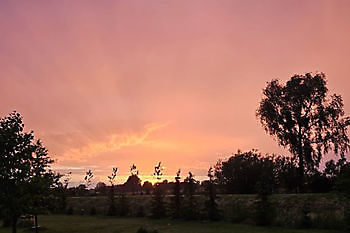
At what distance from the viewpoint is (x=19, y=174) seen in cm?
2517

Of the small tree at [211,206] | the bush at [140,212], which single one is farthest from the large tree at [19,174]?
the bush at [140,212]

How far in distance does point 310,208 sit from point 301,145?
19444 mm

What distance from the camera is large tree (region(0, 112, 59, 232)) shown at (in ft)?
80.6

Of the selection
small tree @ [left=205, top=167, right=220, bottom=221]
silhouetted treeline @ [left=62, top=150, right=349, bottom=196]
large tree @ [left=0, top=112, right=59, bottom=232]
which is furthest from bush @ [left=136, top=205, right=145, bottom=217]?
large tree @ [left=0, top=112, right=59, bottom=232]

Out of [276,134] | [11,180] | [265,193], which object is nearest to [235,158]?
[276,134]

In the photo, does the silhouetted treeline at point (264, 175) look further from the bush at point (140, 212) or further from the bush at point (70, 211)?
the bush at point (70, 211)

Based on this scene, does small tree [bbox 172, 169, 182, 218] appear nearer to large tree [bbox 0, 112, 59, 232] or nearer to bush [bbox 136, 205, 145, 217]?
bush [bbox 136, 205, 145, 217]

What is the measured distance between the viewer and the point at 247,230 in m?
34.4

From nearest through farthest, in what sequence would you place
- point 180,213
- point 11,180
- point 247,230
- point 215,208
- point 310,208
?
1. point 11,180
2. point 247,230
3. point 310,208
4. point 215,208
5. point 180,213

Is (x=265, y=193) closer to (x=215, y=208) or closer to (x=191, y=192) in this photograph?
(x=215, y=208)

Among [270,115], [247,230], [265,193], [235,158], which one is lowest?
[247,230]

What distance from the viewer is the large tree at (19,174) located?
24.6 m

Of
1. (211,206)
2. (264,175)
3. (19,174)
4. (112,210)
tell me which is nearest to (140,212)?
(112,210)

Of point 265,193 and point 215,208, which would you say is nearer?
point 265,193
